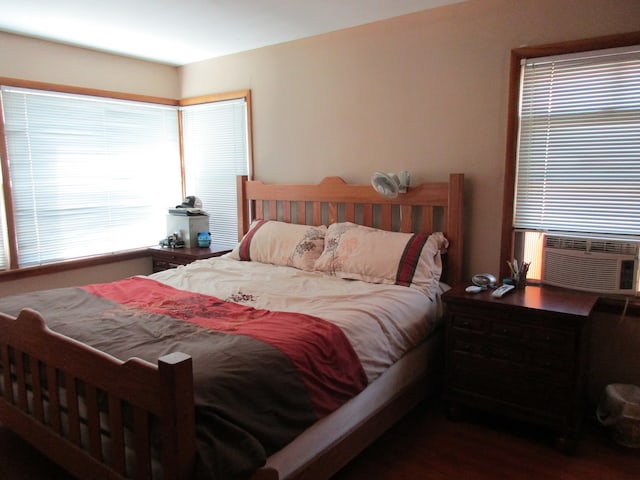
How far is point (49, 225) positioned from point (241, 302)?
209cm

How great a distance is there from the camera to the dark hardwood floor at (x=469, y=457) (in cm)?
213

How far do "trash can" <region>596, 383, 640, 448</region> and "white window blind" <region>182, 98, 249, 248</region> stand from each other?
3041 millimetres

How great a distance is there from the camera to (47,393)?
6.13 ft

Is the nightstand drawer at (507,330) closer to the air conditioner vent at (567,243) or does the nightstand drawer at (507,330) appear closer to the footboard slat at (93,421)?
the air conditioner vent at (567,243)

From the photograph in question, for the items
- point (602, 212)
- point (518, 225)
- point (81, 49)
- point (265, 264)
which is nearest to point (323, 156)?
point (265, 264)

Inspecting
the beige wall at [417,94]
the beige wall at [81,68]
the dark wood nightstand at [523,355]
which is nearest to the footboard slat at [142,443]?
the dark wood nightstand at [523,355]

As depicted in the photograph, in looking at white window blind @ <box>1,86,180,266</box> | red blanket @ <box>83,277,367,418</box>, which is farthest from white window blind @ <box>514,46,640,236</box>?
white window blind @ <box>1,86,180,266</box>

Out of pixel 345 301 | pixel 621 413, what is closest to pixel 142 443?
pixel 345 301

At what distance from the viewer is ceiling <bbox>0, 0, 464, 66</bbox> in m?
2.83

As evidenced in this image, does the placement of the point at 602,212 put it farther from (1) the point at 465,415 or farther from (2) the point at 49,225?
(2) the point at 49,225

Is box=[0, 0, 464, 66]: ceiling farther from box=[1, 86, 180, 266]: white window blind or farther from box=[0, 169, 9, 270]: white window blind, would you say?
box=[0, 169, 9, 270]: white window blind

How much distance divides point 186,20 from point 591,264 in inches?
113

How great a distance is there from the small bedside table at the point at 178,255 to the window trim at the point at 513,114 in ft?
7.27

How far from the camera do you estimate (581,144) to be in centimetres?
257
